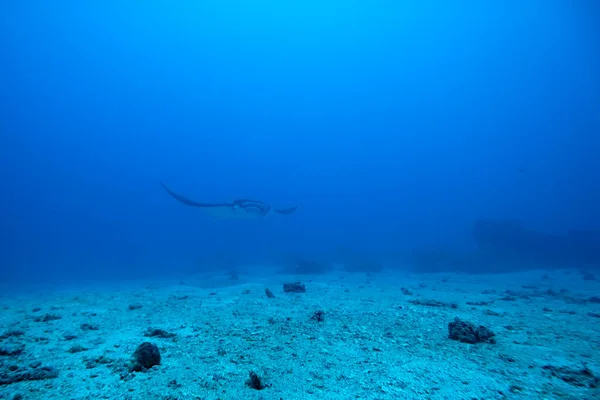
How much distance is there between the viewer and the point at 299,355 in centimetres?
286

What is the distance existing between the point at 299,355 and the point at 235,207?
9168 mm

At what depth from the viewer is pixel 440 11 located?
→ 150250 mm

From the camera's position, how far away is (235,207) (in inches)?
450

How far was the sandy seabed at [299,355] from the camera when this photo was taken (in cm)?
213

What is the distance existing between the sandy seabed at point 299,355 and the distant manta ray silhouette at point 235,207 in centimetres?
669

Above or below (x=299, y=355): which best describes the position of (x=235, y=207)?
above

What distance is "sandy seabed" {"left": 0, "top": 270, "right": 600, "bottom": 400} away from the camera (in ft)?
7.00

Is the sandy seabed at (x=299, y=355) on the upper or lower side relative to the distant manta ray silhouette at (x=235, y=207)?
lower

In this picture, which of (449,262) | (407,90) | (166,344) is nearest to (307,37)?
(407,90)

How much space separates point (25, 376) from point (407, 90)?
17422 centimetres

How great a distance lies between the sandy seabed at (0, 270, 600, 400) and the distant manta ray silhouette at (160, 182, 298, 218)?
6.69 m

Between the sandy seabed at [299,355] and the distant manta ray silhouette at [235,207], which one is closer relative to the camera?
the sandy seabed at [299,355]

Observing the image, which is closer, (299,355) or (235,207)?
(299,355)

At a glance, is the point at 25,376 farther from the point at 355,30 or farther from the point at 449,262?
the point at 355,30
